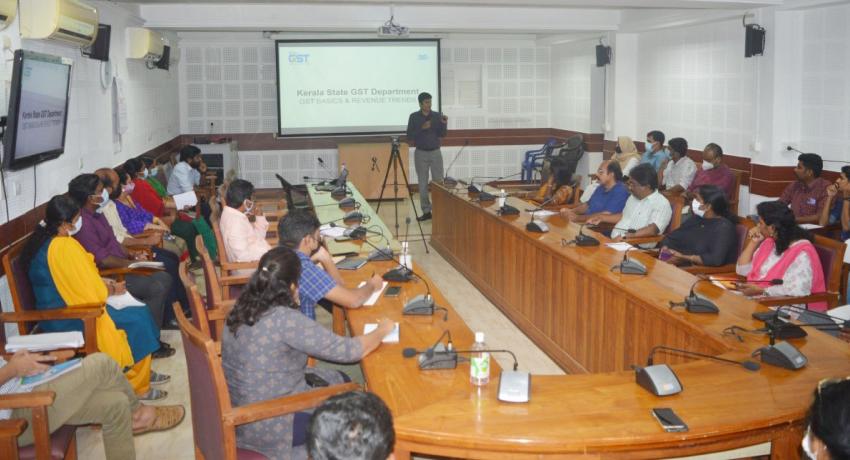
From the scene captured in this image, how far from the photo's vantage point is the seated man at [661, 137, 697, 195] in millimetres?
9109

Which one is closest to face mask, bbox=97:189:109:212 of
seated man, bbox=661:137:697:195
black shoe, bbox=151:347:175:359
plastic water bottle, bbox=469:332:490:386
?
black shoe, bbox=151:347:175:359

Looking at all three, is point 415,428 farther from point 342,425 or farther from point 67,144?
point 67,144

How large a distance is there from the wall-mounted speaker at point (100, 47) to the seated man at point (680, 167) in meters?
5.74

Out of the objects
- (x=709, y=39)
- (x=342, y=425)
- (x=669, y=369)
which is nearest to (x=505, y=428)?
(x=669, y=369)

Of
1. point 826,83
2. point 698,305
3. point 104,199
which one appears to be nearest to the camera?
point 698,305

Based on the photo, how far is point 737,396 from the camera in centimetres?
274

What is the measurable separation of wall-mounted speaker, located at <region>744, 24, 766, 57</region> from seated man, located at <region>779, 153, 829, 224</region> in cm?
143

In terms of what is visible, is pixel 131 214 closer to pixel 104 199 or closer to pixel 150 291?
pixel 104 199

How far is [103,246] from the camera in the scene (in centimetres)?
543

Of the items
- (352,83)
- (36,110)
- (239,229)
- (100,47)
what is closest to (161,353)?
(239,229)

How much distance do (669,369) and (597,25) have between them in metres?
8.92

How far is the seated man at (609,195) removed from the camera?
6.95m

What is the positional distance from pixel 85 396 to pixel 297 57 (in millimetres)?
9197

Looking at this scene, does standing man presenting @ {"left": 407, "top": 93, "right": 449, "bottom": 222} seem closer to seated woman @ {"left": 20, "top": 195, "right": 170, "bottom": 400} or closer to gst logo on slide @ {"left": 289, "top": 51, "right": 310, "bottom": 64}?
gst logo on slide @ {"left": 289, "top": 51, "right": 310, "bottom": 64}
